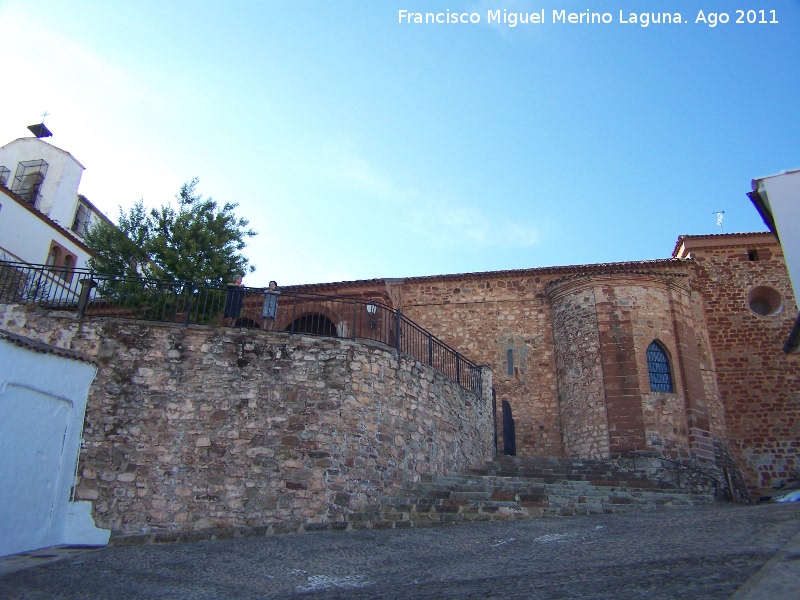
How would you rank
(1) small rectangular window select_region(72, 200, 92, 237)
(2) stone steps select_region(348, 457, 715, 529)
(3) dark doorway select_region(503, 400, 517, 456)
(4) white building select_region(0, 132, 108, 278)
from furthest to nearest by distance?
(1) small rectangular window select_region(72, 200, 92, 237), (4) white building select_region(0, 132, 108, 278), (3) dark doorway select_region(503, 400, 517, 456), (2) stone steps select_region(348, 457, 715, 529)

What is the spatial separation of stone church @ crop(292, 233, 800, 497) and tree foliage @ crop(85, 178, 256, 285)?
11.3ft

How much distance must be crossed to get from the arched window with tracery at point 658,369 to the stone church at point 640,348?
0.03 metres

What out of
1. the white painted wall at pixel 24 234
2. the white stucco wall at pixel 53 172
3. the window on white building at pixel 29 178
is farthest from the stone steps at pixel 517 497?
the window on white building at pixel 29 178

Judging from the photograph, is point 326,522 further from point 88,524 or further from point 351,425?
point 88,524

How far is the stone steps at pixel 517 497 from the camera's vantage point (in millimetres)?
11422

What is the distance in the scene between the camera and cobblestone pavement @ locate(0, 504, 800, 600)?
6.20 m

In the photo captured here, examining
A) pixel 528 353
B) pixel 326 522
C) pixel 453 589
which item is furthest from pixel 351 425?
pixel 528 353

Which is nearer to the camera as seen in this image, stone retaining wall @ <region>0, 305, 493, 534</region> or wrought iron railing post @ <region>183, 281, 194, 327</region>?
stone retaining wall @ <region>0, 305, 493, 534</region>

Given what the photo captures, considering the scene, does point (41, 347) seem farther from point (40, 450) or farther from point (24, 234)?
point (24, 234)

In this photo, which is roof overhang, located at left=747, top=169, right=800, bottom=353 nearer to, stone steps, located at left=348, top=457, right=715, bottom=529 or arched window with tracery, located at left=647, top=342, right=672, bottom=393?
stone steps, located at left=348, top=457, right=715, bottom=529

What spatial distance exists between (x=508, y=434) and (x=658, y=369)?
4.58 metres

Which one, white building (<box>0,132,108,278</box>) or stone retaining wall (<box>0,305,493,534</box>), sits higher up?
white building (<box>0,132,108,278</box>)

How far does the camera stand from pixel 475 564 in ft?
26.1

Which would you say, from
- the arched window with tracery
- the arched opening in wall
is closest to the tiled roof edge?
the arched opening in wall
